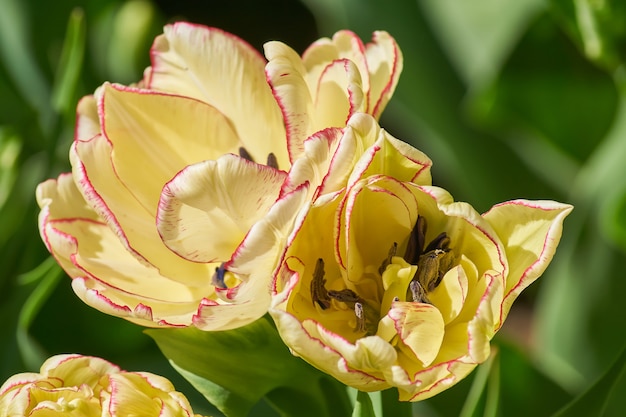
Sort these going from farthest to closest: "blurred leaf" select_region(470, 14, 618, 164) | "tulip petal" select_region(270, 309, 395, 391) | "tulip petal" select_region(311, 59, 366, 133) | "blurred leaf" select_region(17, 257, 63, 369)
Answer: "blurred leaf" select_region(470, 14, 618, 164), "blurred leaf" select_region(17, 257, 63, 369), "tulip petal" select_region(311, 59, 366, 133), "tulip petal" select_region(270, 309, 395, 391)

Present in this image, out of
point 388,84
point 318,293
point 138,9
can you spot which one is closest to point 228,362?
point 318,293

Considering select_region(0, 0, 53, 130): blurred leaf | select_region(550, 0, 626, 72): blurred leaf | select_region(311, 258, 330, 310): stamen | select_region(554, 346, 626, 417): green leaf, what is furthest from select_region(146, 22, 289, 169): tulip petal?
select_region(0, 0, 53, 130): blurred leaf

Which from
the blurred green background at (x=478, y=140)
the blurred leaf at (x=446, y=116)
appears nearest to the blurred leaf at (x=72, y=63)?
the blurred green background at (x=478, y=140)

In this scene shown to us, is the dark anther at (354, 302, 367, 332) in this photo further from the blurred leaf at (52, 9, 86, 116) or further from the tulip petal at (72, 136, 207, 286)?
the blurred leaf at (52, 9, 86, 116)

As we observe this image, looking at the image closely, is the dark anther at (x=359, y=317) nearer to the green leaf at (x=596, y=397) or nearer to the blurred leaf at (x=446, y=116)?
the green leaf at (x=596, y=397)

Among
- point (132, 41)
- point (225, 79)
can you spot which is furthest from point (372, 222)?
point (132, 41)

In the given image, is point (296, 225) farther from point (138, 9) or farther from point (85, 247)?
point (138, 9)
